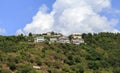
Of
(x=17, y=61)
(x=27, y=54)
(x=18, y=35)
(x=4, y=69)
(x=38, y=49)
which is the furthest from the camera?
(x=18, y=35)

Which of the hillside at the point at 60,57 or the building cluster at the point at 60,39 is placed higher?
the building cluster at the point at 60,39

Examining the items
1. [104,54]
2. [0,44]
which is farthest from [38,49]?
[104,54]

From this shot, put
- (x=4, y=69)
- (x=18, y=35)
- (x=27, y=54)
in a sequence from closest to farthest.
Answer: (x=4, y=69)
(x=27, y=54)
(x=18, y=35)

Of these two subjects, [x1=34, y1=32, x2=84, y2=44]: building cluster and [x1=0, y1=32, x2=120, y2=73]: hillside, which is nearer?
[x1=0, y1=32, x2=120, y2=73]: hillside

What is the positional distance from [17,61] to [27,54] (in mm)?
8145

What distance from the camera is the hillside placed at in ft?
339

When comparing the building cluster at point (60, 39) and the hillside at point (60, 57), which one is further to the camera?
the building cluster at point (60, 39)

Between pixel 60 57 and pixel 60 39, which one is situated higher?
pixel 60 39

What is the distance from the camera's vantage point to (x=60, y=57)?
116750mm

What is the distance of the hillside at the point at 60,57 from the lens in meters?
103

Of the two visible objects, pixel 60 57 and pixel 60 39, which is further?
pixel 60 39

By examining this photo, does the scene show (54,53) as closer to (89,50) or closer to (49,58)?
(49,58)

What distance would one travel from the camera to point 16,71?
96.7 m

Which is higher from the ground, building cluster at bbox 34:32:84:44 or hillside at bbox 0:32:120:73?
building cluster at bbox 34:32:84:44
